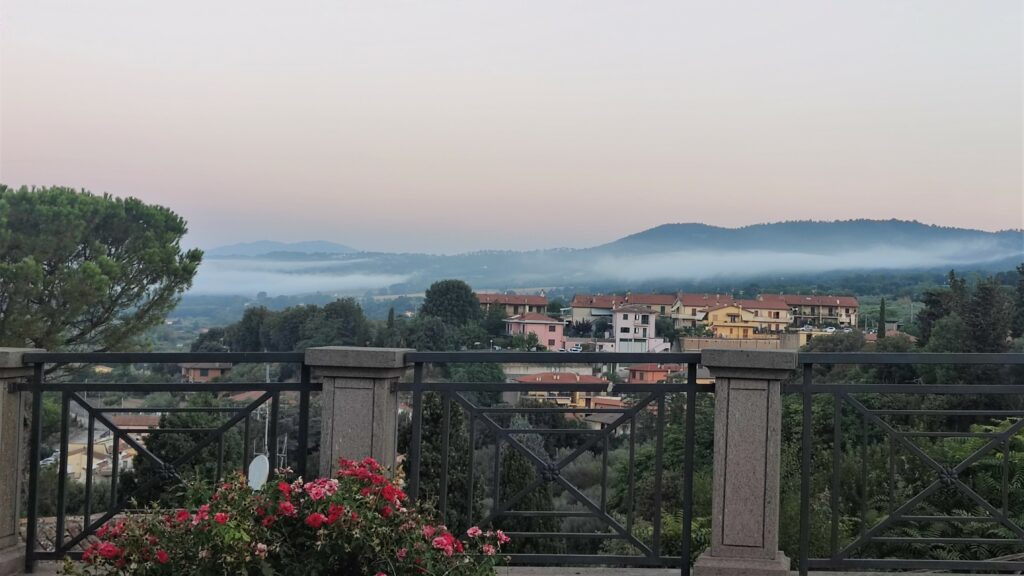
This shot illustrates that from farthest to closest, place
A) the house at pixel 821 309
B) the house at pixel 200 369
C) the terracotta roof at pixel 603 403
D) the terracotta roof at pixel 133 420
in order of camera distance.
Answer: the house at pixel 821 309
the terracotta roof at pixel 133 420
the terracotta roof at pixel 603 403
the house at pixel 200 369

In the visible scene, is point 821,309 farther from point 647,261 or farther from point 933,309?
point 647,261

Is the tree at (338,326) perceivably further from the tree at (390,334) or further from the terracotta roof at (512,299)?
the terracotta roof at (512,299)

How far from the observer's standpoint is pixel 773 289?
60.9 m

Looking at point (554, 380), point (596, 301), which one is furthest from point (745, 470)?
point (596, 301)

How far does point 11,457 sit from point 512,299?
182 feet

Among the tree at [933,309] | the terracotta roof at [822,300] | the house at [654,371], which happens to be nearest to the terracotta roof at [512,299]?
the terracotta roof at [822,300]

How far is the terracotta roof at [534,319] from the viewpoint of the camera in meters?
55.4

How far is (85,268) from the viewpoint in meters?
24.3

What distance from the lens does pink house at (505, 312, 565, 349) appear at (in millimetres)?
52625

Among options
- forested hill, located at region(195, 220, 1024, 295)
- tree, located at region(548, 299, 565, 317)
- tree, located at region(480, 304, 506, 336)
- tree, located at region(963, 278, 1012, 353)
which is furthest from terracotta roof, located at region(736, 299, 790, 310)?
tree, located at region(963, 278, 1012, 353)

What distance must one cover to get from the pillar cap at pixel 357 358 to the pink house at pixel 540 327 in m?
46.7

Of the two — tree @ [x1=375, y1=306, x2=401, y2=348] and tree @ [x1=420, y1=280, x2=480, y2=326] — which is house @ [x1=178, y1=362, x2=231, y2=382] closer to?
tree @ [x1=375, y1=306, x2=401, y2=348]

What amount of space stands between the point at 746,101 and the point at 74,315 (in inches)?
2143

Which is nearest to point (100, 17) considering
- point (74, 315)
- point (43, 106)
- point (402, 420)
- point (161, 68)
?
point (43, 106)
